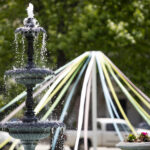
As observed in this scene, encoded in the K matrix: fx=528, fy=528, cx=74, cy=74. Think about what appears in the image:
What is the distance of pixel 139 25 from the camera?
56.4 ft

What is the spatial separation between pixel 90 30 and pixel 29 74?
8222 millimetres

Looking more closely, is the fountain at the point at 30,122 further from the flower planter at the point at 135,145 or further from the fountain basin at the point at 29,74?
the flower planter at the point at 135,145

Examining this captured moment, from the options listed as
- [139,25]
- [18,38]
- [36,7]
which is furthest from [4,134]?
[139,25]

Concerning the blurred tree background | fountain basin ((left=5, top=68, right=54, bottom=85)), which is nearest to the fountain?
fountain basin ((left=5, top=68, right=54, bottom=85))

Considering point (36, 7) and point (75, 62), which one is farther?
point (36, 7)

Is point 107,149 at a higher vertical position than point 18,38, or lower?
lower

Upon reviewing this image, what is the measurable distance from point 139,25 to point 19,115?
15.9ft

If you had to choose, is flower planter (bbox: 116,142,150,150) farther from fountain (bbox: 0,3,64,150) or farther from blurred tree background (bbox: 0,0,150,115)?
blurred tree background (bbox: 0,0,150,115)

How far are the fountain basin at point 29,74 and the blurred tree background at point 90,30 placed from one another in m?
7.38

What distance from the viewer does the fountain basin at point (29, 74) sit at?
8.63 m

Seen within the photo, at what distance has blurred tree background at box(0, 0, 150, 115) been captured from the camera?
1655 centimetres

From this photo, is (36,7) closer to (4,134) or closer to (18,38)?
(18,38)

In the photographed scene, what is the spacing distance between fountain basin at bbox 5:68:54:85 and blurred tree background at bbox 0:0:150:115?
24.2 ft

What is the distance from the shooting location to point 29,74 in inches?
340
